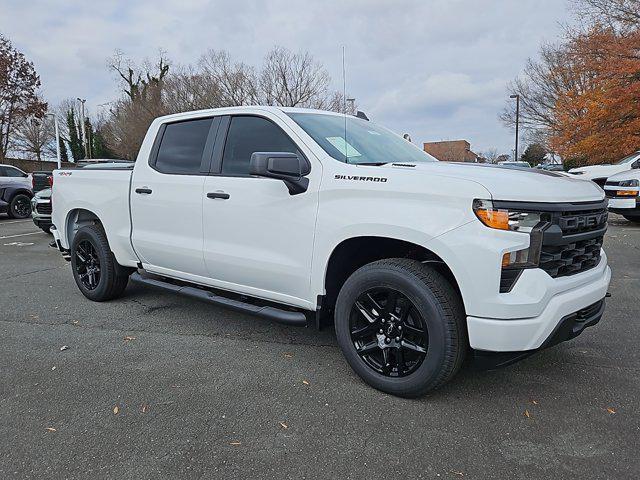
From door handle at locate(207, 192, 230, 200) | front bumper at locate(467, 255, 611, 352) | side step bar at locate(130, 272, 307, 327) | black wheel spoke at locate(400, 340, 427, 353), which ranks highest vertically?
door handle at locate(207, 192, 230, 200)

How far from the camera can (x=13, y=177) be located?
47.8 ft

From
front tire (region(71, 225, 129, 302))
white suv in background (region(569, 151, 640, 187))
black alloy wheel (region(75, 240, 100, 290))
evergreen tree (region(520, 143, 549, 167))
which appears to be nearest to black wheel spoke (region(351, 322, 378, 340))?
front tire (region(71, 225, 129, 302))

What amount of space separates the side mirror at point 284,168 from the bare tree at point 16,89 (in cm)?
3235

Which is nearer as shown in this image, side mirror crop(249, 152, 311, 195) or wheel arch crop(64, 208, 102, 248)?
side mirror crop(249, 152, 311, 195)

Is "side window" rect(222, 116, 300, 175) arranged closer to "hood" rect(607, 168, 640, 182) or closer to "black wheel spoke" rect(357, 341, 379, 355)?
"black wheel spoke" rect(357, 341, 379, 355)

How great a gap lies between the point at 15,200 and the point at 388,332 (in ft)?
49.9

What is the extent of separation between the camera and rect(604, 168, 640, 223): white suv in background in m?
10.7

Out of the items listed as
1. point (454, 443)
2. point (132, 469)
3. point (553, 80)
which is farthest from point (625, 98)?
point (553, 80)

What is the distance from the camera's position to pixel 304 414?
2.85 m

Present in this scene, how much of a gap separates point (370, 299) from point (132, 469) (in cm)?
160

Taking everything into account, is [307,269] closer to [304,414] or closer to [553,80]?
[304,414]

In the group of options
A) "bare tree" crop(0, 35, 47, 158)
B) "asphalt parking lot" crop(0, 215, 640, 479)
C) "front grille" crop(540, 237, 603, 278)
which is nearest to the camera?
"asphalt parking lot" crop(0, 215, 640, 479)

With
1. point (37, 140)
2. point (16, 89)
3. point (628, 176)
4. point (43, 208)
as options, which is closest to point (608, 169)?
point (628, 176)

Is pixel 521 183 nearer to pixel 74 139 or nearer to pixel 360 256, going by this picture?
pixel 360 256
